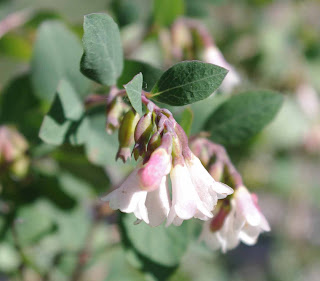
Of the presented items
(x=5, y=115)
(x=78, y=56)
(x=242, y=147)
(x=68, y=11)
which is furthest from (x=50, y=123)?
(x=68, y=11)

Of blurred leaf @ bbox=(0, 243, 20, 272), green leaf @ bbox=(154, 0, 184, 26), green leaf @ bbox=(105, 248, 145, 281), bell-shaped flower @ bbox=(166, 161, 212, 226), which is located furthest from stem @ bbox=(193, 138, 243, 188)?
green leaf @ bbox=(105, 248, 145, 281)

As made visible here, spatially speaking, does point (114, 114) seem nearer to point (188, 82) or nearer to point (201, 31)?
point (188, 82)

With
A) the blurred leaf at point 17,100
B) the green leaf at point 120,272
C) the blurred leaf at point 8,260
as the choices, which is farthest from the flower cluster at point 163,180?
the green leaf at point 120,272

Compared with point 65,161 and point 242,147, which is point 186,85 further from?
point 242,147

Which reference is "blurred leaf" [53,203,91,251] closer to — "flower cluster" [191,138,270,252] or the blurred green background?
the blurred green background

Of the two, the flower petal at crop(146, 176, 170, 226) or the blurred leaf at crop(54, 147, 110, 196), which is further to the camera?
the blurred leaf at crop(54, 147, 110, 196)
